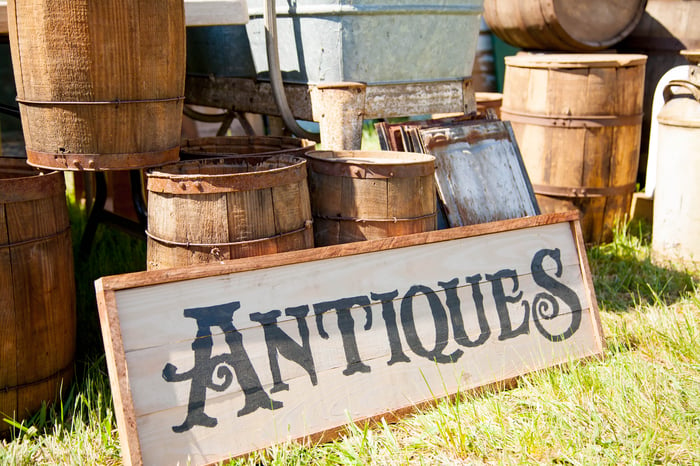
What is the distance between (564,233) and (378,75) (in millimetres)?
1061

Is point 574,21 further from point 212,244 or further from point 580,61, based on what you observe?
point 212,244

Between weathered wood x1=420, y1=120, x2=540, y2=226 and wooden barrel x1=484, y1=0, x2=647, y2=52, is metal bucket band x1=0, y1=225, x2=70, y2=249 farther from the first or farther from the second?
wooden barrel x1=484, y1=0, x2=647, y2=52

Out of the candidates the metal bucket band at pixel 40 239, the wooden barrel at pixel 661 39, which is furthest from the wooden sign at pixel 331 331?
the wooden barrel at pixel 661 39

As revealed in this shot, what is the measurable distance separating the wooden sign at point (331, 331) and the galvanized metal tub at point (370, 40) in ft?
3.15

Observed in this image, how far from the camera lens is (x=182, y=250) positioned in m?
2.23

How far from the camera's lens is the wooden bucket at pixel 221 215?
2.17 meters

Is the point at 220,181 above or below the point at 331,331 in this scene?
above

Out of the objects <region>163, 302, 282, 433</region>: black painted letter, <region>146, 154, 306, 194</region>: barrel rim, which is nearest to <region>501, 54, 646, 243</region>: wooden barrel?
<region>146, 154, 306, 194</region>: barrel rim

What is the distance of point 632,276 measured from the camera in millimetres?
3531

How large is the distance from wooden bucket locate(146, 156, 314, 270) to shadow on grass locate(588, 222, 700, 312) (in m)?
1.66

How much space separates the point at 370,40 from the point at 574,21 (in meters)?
2.11

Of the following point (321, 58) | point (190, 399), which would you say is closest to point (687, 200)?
point (321, 58)

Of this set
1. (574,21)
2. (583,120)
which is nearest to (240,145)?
(583,120)

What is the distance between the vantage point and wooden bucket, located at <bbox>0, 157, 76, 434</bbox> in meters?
2.16
